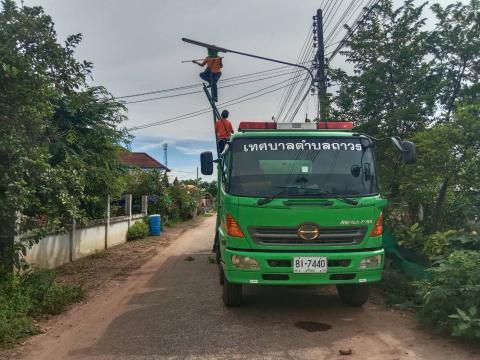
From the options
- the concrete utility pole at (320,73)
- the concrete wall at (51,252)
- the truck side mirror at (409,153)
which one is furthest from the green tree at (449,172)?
the concrete wall at (51,252)

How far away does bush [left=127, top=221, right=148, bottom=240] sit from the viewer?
1692 centimetres

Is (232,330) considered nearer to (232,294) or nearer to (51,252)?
(232,294)

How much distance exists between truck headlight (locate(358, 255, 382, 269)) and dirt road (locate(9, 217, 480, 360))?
27.9 inches

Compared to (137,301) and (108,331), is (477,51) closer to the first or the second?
(137,301)

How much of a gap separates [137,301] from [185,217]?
23072 millimetres

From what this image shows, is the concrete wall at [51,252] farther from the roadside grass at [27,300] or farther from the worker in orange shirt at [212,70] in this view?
the worker in orange shirt at [212,70]

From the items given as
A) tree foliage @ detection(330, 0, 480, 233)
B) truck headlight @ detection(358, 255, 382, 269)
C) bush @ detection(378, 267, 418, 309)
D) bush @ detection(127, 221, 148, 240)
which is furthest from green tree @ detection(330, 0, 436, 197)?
bush @ detection(127, 221, 148, 240)

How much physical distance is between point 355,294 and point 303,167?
1939 millimetres

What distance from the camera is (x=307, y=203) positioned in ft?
19.0

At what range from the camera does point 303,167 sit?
20.1 feet

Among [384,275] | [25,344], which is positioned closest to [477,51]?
[384,275]

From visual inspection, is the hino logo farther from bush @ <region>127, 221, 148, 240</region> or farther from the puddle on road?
bush @ <region>127, 221, 148, 240</region>

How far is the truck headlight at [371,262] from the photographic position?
5823 millimetres

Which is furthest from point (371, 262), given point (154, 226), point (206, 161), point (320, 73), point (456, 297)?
point (154, 226)
